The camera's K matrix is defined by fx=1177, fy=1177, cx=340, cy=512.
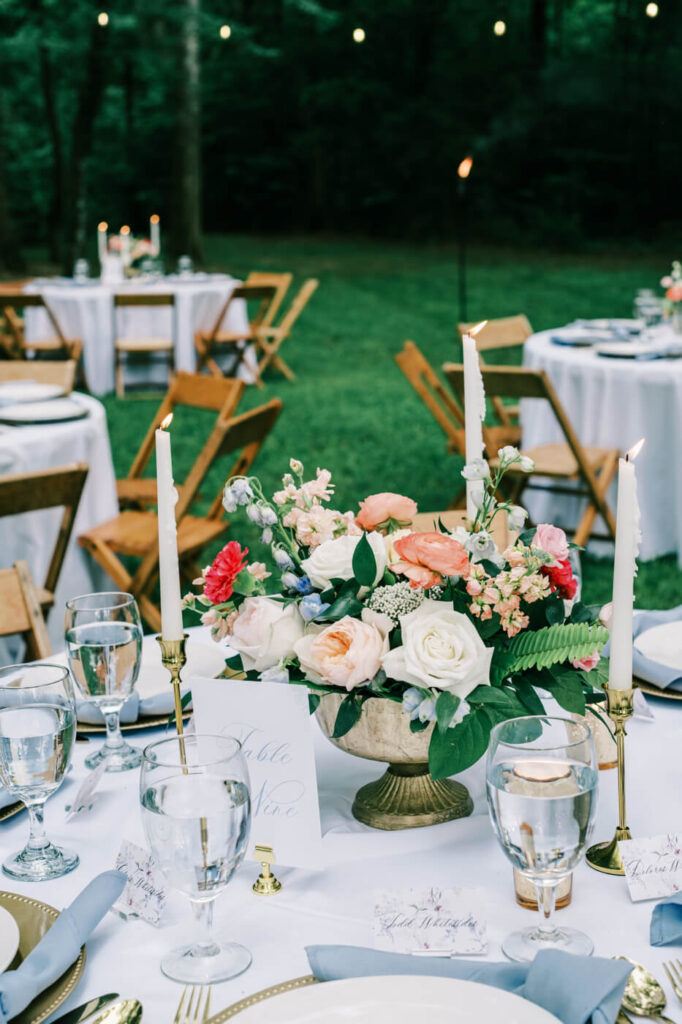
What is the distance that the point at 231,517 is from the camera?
572 centimetres

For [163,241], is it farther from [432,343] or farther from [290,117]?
[432,343]

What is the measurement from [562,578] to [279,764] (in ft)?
1.10

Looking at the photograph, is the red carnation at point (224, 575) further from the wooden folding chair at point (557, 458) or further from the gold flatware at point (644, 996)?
the wooden folding chair at point (557, 458)

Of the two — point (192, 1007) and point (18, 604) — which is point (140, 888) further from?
point (18, 604)

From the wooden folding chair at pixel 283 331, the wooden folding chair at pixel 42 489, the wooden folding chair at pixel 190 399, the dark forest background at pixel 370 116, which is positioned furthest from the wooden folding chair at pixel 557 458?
the dark forest background at pixel 370 116

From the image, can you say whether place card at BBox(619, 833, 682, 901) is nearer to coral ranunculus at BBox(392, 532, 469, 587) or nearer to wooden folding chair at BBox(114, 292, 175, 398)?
coral ranunculus at BBox(392, 532, 469, 587)

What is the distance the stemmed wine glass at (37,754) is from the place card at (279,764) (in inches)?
6.7

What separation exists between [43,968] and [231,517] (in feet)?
15.7

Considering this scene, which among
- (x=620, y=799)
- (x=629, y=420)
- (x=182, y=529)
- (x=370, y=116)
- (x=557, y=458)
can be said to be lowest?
(x=182, y=529)

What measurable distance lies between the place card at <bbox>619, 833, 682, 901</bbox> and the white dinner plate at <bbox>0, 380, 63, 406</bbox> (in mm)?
3194

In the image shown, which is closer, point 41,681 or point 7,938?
point 7,938

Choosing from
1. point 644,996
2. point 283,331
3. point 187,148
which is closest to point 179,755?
point 644,996

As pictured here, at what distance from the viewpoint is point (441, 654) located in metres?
1.07

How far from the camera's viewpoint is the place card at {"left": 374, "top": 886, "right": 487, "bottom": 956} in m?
1.00
